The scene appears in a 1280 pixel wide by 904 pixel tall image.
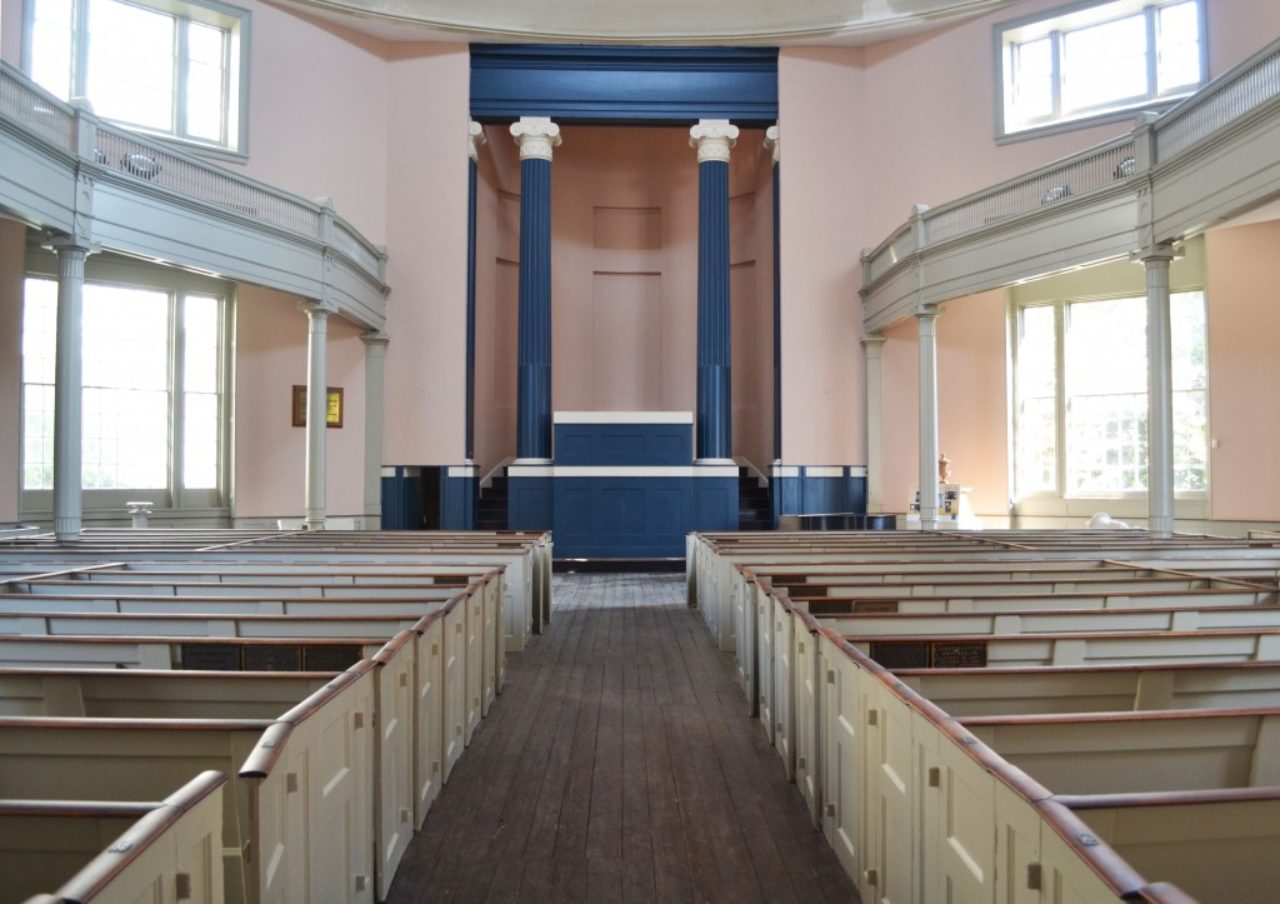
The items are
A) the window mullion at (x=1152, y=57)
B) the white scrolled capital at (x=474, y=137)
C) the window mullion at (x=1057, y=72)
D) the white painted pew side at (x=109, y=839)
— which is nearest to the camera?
the white painted pew side at (x=109, y=839)

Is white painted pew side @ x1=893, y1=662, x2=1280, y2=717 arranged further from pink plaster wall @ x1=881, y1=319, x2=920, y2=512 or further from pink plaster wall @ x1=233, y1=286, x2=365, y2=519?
pink plaster wall @ x1=881, y1=319, x2=920, y2=512

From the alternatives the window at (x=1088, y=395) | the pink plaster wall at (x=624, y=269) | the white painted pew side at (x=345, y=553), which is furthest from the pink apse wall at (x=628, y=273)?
the white painted pew side at (x=345, y=553)

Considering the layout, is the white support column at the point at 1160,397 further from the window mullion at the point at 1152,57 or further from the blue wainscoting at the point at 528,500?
the blue wainscoting at the point at 528,500

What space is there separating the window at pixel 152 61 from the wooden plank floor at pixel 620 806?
10.2 metres

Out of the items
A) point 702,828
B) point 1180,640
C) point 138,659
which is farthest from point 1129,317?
point 138,659

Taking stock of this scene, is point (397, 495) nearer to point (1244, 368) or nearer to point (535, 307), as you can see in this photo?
point (535, 307)

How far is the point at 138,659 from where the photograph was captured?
3.14m

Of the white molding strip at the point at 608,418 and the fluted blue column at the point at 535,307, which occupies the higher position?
the fluted blue column at the point at 535,307

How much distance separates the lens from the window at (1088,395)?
12211 millimetres

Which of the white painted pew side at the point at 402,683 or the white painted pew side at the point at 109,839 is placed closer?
the white painted pew side at the point at 109,839

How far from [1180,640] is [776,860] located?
170 centimetres

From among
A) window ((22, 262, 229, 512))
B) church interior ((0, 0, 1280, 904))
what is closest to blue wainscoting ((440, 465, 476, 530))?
church interior ((0, 0, 1280, 904))

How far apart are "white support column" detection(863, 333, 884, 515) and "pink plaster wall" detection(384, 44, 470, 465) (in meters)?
6.54

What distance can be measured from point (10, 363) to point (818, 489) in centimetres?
1118
